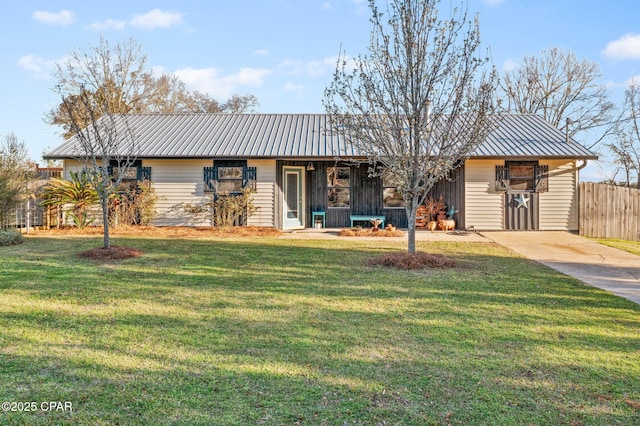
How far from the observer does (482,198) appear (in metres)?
13.2

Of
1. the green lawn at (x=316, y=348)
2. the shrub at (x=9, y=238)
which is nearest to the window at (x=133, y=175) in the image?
the shrub at (x=9, y=238)

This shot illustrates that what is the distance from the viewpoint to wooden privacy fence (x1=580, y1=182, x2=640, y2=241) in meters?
11.8

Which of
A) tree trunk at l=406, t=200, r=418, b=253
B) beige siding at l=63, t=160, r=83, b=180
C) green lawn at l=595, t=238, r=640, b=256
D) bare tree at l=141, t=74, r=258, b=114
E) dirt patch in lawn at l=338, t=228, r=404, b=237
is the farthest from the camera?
bare tree at l=141, t=74, r=258, b=114

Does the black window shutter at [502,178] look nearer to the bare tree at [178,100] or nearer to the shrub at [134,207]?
the shrub at [134,207]

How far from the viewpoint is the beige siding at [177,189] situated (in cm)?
1359

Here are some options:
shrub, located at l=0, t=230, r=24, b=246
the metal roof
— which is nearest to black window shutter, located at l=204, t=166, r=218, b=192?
the metal roof

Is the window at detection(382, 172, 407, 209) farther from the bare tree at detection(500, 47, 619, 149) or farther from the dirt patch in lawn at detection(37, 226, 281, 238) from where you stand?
the bare tree at detection(500, 47, 619, 149)

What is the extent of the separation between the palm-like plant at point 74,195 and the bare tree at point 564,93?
23.7m

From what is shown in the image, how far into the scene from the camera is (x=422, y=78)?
7.25 m

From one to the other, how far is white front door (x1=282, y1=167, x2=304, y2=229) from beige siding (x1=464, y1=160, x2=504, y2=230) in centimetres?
550

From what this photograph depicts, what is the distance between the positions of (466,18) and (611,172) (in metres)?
21.4

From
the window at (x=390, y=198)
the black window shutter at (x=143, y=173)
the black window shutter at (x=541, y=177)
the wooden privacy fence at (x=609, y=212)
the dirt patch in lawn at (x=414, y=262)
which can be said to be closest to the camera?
the dirt patch in lawn at (x=414, y=262)

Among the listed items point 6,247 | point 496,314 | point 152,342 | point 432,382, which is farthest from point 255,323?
point 6,247

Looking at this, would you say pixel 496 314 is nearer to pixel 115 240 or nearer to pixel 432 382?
pixel 432 382
